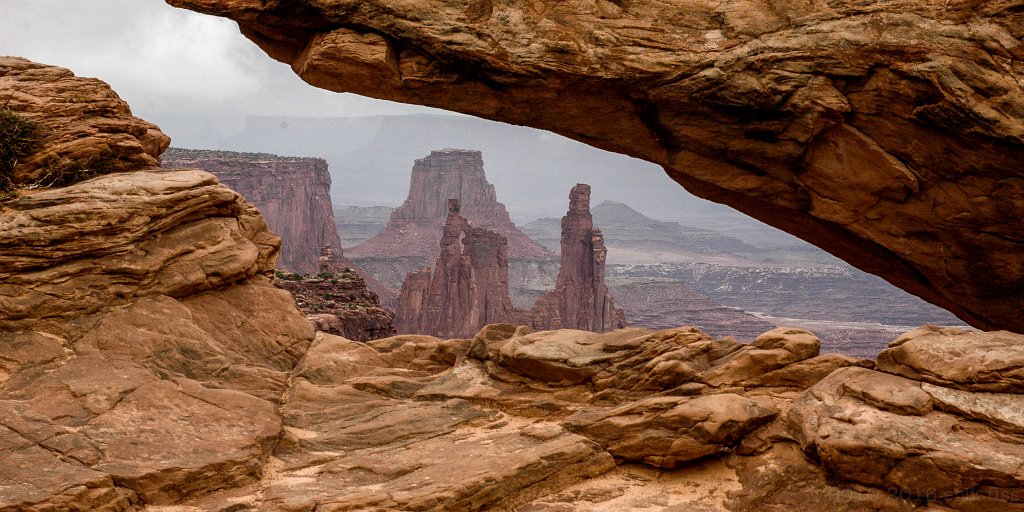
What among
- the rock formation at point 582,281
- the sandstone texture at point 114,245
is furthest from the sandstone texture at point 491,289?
the sandstone texture at point 114,245

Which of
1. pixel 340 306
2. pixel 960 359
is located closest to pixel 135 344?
pixel 960 359

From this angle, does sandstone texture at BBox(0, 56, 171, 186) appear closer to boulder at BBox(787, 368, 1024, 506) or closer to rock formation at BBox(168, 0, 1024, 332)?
rock formation at BBox(168, 0, 1024, 332)

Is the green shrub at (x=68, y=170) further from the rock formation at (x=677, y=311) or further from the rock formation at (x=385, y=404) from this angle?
the rock formation at (x=677, y=311)

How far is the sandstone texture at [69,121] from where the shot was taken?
809 inches

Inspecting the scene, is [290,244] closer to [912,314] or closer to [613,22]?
[912,314]

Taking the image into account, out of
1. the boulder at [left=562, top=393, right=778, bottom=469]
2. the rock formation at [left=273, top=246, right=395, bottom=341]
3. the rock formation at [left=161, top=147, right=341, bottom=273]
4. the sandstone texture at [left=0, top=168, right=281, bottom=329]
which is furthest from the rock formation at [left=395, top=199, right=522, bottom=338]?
the boulder at [left=562, top=393, right=778, bottom=469]

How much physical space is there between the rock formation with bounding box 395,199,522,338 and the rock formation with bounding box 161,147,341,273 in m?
29.9

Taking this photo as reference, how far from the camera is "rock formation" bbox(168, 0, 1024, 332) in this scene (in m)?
19.8

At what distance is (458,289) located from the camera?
118375 mm

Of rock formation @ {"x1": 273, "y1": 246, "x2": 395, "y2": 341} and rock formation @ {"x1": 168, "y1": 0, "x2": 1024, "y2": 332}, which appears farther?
rock formation @ {"x1": 273, "y1": 246, "x2": 395, "y2": 341}

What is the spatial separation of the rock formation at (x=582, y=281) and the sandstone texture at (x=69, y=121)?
308ft

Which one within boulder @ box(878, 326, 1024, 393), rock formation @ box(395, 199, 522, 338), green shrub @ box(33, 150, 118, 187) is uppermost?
green shrub @ box(33, 150, 118, 187)

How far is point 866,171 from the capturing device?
21.7m

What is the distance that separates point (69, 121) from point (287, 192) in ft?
428
